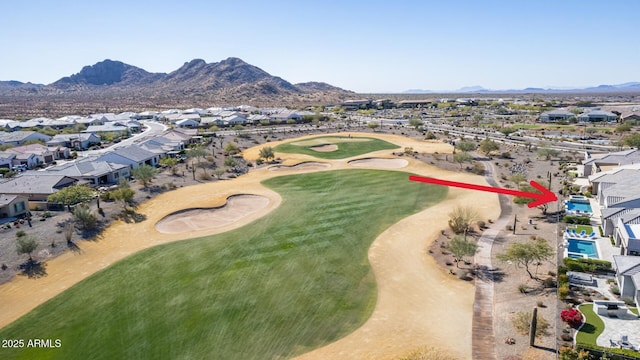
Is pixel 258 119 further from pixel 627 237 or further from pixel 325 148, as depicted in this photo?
pixel 627 237

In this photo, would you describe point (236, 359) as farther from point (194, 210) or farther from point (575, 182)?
point (575, 182)

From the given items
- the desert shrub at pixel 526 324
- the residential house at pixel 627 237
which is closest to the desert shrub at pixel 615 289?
the residential house at pixel 627 237

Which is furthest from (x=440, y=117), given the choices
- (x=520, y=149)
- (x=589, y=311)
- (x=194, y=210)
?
(x=589, y=311)

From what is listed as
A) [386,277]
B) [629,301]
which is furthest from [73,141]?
[629,301]

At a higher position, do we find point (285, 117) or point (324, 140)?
point (285, 117)

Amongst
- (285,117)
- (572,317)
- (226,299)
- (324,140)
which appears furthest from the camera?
(285,117)

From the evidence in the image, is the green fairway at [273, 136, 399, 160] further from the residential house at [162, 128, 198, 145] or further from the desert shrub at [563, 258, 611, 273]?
the desert shrub at [563, 258, 611, 273]
